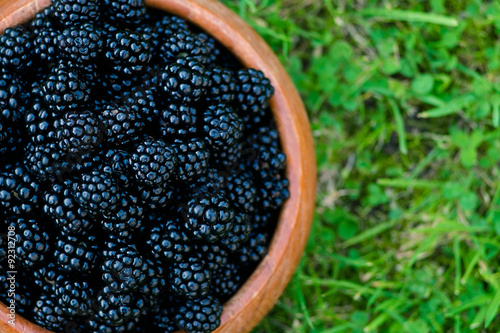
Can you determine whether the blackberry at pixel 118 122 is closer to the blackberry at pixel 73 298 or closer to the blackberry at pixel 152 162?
the blackberry at pixel 152 162

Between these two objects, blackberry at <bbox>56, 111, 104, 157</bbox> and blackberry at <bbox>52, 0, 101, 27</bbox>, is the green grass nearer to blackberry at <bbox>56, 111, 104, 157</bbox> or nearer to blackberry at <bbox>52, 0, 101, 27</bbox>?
blackberry at <bbox>52, 0, 101, 27</bbox>

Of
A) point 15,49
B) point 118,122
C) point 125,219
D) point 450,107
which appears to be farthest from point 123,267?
point 450,107

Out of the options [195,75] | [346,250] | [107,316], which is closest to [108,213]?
[107,316]

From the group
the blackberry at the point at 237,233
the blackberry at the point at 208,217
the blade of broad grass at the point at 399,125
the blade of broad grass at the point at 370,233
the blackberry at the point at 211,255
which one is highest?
the blackberry at the point at 208,217

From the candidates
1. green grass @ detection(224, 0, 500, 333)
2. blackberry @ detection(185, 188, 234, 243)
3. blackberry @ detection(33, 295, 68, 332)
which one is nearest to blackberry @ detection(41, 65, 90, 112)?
blackberry @ detection(185, 188, 234, 243)

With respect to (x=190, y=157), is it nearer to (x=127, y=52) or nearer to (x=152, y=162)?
(x=152, y=162)

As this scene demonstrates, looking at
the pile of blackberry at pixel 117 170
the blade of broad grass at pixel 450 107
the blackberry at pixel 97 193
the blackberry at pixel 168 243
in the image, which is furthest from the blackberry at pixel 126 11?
the blade of broad grass at pixel 450 107

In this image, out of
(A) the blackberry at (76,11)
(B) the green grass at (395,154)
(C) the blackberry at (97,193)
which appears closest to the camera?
(C) the blackberry at (97,193)
